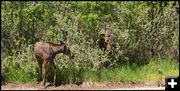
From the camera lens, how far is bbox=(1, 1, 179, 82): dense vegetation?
1168 cm

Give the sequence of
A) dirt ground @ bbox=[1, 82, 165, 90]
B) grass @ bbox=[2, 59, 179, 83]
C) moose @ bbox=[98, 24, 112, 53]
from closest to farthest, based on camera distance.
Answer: dirt ground @ bbox=[1, 82, 165, 90] → grass @ bbox=[2, 59, 179, 83] → moose @ bbox=[98, 24, 112, 53]

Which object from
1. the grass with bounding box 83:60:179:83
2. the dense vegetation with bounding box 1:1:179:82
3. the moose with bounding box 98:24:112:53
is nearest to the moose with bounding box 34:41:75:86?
the dense vegetation with bounding box 1:1:179:82

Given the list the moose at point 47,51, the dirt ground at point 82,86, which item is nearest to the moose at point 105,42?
the dirt ground at point 82,86

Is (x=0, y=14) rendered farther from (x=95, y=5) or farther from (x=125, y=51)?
(x=125, y=51)

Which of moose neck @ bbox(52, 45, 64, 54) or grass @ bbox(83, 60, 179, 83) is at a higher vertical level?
moose neck @ bbox(52, 45, 64, 54)

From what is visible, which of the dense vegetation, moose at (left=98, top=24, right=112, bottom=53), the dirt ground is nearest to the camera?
the dirt ground

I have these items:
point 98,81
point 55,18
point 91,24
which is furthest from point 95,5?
point 98,81

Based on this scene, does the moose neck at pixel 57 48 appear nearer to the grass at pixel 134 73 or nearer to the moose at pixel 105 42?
the grass at pixel 134 73

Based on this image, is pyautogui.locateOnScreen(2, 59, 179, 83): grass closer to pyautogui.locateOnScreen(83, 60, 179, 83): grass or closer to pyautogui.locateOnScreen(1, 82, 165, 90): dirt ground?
pyautogui.locateOnScreen(83, 60, 179, 83): grass

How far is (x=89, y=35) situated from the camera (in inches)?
490

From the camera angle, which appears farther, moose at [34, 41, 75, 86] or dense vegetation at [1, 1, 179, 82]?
dense vegetation at [1, 1, 179, 82]

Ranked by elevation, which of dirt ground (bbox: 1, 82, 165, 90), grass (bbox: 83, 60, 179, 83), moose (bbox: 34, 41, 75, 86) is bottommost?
dirt ground (bbox: 1, 82, 165, 90)

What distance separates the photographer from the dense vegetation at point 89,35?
11680 mm

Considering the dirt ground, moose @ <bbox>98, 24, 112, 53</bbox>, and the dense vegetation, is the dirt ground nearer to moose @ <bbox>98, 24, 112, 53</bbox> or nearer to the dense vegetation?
the dense vegetation
